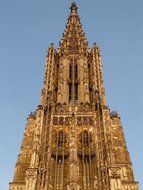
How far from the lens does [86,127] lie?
109 ft

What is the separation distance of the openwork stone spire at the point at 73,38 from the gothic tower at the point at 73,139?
7.81 feet

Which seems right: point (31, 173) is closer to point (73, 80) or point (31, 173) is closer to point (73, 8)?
point (73, 80)

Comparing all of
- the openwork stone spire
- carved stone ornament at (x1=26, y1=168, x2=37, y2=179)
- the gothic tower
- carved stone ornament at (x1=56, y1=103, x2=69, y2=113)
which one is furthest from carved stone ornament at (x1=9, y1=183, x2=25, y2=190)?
the openwork stone spire

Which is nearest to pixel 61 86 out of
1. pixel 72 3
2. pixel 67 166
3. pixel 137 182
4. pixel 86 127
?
pixel 86 127

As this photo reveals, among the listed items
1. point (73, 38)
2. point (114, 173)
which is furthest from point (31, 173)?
point (73, 38)

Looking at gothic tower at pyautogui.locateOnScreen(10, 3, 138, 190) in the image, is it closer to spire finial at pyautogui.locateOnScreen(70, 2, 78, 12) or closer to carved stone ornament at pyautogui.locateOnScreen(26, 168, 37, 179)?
carved stone ornament at pyautogui.locateOnScreen(26, 168, 37, 179)

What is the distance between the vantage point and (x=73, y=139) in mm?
31516

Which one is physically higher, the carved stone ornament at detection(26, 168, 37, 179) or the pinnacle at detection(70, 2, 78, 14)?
the pinnacle at detection(70, 2, 78, 14)

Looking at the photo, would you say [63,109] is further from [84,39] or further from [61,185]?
[84,39]

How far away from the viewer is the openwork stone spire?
4406cm

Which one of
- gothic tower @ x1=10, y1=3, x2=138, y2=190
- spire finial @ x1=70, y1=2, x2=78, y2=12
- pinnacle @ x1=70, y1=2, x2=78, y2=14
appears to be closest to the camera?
gothic tower @ x1=10, y1=3, x2=138, y2=190

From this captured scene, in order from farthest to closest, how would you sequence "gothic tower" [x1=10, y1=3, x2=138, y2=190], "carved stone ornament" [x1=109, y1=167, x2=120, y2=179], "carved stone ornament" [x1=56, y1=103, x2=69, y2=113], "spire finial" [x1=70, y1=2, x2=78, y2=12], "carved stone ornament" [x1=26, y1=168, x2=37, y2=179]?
"spire finial" [x1=70, y1=2, x2=78, y2=12] < "carved stone ornament" [x1=56, y1=103, x2=69, y2=113] < "gothic tower" [x1=10, y1=3, x2=138, y2=190] < "carved stone ornament" [x1=26, y1=168, x2=37, y2=179] < "carved stone ornament" [x1=109, y1=167, x2=120, y2=179]

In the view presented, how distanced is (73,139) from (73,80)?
9.57 metres

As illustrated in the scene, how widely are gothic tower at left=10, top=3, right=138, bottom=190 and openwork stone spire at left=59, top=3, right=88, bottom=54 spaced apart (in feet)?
7.81
